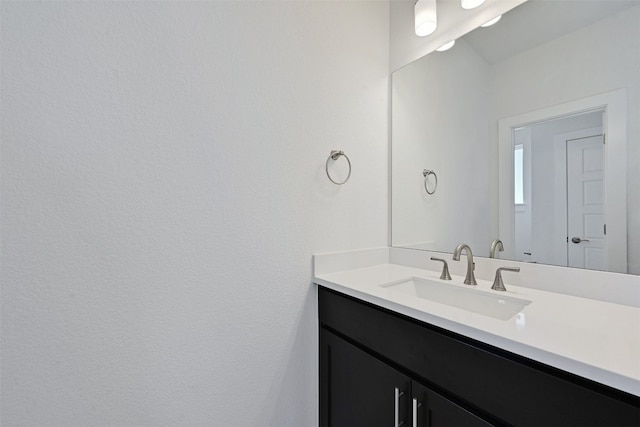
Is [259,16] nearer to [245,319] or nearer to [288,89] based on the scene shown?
[288,89]

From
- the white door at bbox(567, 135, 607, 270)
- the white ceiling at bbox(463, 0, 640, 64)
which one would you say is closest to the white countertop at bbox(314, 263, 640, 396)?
the white door at bbox(567, 135, 607, 270)

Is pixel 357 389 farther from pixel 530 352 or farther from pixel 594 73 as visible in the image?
pixel 594 73

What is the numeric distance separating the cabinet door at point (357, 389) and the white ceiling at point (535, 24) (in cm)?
130

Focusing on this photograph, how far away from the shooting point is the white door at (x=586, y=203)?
36.6 inches

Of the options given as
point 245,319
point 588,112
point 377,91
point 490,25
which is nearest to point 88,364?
point 245,319

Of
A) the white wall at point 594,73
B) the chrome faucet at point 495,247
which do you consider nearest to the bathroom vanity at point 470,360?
the chrome faucet at point 495,247

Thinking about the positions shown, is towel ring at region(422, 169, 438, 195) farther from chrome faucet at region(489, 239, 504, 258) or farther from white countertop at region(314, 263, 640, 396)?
white countertop at region(314, 263, 640, 396)

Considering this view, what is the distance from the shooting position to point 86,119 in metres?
0.78

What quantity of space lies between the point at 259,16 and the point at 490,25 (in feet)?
3.10

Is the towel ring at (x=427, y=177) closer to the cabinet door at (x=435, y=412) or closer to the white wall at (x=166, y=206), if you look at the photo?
the white wall at (x=166, y=206)

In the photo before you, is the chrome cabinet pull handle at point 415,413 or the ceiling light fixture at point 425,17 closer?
the chrome cabinet pull handle at point 415,413

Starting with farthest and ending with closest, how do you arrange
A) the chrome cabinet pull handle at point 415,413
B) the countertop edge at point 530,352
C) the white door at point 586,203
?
1. the white door at point 586,203
2. the chrome cabinet pull handle at point 415,413
3. the countertop edge at point 530,352

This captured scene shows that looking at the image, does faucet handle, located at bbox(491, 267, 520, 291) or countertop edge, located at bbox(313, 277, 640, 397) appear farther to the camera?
faucet handle, located at bbox(491, 267, 520, 291)

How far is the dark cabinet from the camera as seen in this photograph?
2.53 feet
